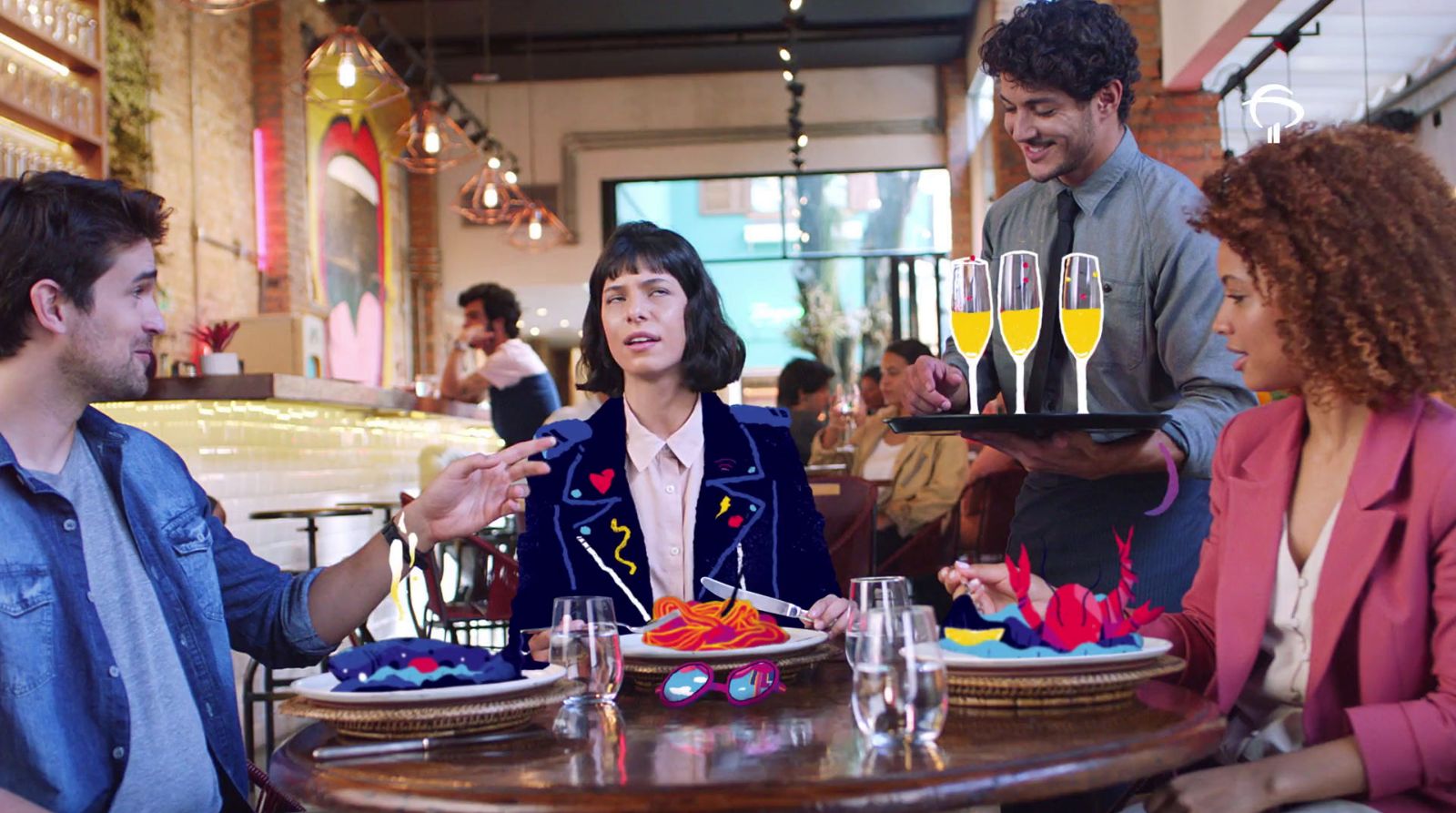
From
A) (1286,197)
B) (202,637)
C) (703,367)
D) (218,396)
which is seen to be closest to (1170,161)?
(218,396)

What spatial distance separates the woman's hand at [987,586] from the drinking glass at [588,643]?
444 mm

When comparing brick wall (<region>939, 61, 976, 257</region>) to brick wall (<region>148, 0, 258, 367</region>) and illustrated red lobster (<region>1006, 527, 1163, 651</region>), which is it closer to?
brick wall (<region>148, 0, 258, 367</region>)

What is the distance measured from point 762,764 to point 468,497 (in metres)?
0.87

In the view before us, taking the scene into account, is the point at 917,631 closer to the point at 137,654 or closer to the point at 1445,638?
the point at 1445,638

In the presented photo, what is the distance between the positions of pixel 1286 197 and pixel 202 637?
4.89 ft

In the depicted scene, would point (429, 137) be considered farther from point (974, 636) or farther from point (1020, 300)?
point (974, 636)

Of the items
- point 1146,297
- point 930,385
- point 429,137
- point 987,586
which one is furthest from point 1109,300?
point 429,137

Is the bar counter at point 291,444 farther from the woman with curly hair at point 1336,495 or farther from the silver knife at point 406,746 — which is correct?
the woman with curly hair at point 1336,495

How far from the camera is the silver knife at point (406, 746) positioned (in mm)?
1338

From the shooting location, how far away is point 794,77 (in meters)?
11.2

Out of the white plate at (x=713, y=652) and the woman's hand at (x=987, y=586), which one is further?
the woman's hand at (x=987, y=586)

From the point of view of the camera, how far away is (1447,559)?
147 cm

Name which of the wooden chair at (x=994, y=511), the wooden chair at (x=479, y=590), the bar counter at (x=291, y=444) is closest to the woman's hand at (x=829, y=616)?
the wooden chair at (x=479, y=590)

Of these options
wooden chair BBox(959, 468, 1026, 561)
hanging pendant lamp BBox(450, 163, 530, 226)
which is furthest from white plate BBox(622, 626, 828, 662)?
hanging pendant lamp BBox(450, 163, 530, 226)
